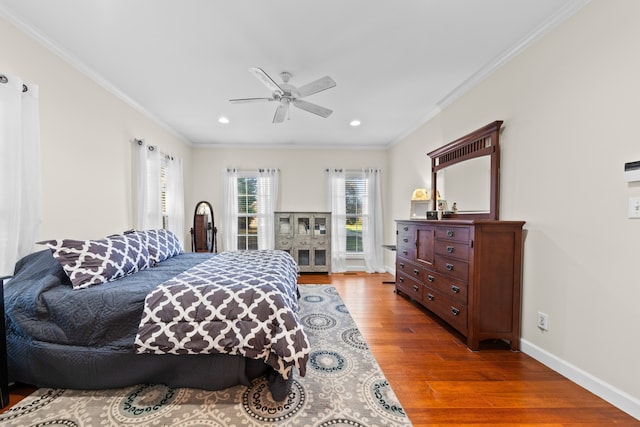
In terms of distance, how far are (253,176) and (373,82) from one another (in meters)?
3.13

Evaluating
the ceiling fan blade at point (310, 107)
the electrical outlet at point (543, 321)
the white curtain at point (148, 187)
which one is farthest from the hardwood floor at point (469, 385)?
the ceiling fan blade at point (310, 107)

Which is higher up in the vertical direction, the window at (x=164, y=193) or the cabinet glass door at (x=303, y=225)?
the window at (x=164, y=193)

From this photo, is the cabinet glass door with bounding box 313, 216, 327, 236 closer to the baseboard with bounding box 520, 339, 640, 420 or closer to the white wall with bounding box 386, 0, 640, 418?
the white wall with bounding box 386, 0, 640, 418

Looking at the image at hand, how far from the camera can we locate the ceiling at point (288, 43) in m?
1.72

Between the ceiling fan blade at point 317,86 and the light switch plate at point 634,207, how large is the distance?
211cm

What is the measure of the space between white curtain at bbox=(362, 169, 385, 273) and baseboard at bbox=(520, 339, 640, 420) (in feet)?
10.1

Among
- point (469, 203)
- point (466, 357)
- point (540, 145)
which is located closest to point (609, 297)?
point (466, 357)

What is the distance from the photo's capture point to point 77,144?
7.84 ft

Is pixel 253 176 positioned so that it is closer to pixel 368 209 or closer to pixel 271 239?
pixel 271 239

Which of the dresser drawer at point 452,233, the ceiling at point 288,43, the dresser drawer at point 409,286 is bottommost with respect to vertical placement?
the dresser drawer at point 409,286

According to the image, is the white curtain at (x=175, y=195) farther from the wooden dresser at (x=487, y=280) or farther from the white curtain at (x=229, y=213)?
the wooden dresser at (x=487, y=280)

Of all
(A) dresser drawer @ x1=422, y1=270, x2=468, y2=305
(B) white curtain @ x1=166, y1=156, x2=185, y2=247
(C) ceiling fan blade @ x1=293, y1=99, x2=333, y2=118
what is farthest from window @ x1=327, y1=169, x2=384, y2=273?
(B) white curtain @ x1=166, y1=156, x2=185, y2=247

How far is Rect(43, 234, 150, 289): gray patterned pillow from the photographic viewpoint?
1.72 metres

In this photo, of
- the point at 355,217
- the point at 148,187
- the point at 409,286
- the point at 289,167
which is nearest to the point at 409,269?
the point at 409,286
